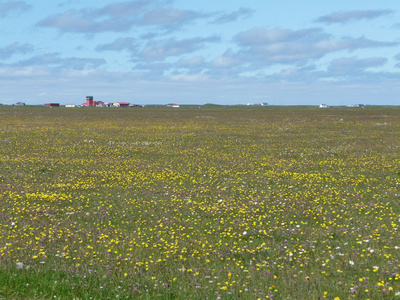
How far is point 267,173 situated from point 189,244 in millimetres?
11511

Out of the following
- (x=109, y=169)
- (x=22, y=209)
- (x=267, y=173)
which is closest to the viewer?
(x=22, y=209)

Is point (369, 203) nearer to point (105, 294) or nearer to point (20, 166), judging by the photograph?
point (105, 294)

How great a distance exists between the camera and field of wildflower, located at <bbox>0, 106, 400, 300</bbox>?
8625 millimetres

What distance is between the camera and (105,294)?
8305 mm

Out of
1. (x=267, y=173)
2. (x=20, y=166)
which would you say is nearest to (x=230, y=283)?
(x=267, y=173)

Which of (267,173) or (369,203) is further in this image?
(267,173)

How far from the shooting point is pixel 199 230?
41.0ft

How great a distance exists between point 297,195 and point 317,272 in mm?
7606

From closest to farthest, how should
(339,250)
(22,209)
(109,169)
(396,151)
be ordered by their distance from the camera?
(339,250), (22,209), (109,169), (396,151)

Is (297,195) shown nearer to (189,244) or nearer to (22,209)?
(189,244)

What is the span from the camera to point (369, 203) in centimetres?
1520

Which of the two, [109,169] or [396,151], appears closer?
[109,169]

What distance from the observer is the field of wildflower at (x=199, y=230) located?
862 centimetres

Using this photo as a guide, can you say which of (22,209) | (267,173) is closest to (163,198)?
(22,209)
